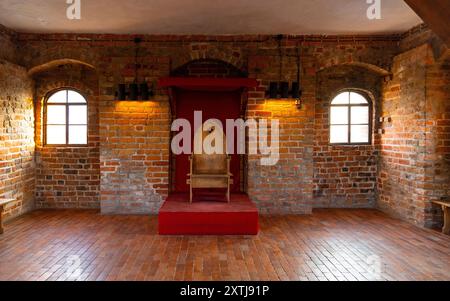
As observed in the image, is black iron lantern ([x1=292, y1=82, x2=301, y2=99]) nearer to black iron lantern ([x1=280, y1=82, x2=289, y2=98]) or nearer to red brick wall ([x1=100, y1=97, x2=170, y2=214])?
black iron lantern ([x1=280, y1=82, x2=289, y2=98])

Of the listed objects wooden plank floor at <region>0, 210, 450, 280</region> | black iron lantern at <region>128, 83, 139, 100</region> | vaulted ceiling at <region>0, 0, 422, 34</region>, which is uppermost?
vaulted ceiling at <region>0, 0, 422, 34</region>

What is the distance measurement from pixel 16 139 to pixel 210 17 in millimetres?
3903

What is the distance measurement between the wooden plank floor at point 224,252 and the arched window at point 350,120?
1.81 m

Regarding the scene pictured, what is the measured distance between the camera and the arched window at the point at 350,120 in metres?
7.40

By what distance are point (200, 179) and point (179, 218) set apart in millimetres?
773

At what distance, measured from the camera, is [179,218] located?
5320mm

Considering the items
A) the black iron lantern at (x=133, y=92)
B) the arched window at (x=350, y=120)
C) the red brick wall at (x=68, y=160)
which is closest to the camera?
the black iron lantern at (x=133, y=92)

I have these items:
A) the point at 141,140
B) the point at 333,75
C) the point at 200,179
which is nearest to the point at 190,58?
the point at 141,140

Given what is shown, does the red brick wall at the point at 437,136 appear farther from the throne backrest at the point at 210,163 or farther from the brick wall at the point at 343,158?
the throne backrest at the point at 210,163

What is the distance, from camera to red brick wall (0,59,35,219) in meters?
6.04

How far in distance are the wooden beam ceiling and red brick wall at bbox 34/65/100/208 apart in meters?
6.33

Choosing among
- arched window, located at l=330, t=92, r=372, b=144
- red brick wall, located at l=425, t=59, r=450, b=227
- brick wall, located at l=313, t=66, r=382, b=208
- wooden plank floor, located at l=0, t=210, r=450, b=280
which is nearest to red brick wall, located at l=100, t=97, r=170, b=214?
wooden plank floor, located at l=0, t=210, r=450, b=280

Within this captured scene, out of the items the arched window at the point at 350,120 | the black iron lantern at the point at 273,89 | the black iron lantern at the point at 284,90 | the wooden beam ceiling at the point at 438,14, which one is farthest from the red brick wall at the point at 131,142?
the wooden beam ceiling at the point at 438,14

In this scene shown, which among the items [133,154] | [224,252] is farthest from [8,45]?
[224,252]
